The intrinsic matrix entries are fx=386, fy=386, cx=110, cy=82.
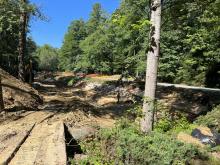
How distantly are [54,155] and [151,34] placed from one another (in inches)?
163

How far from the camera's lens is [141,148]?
27.6ft

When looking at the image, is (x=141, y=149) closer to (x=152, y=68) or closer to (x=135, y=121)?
(x=152, y=68)

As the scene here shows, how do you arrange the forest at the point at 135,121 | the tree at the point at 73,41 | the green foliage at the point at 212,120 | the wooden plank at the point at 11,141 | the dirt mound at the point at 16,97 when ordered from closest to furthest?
the forest at the point at 135,121
the wooden plank at the point at 11,141
the green foliage at the point at 212,120
the dirt mound at the point at 16,97
the tree at the point at 73,41

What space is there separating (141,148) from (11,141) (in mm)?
4896

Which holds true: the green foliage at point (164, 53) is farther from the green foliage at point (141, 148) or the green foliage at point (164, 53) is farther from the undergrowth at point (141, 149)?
the green foliage at point (141, 148)

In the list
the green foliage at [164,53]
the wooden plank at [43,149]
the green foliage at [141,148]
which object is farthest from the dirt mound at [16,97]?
the green foliage at [141,148]

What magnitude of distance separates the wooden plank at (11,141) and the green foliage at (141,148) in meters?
2.34

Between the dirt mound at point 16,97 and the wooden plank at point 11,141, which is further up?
the dirt mound at point 16,97

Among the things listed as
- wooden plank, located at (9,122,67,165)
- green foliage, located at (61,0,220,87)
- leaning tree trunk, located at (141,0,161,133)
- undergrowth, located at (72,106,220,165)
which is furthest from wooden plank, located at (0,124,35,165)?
green foliage, located at (61,0,220,87)

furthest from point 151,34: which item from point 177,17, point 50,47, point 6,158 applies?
point 50,47

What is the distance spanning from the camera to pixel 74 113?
17031 mm

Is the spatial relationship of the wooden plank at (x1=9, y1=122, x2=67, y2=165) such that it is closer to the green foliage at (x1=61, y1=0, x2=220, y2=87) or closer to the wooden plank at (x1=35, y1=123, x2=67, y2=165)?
the wooden plank at (x1=35, y1=123, x2=67, y2=165)

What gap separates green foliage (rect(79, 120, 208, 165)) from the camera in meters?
8.02

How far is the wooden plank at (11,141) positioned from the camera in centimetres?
994
